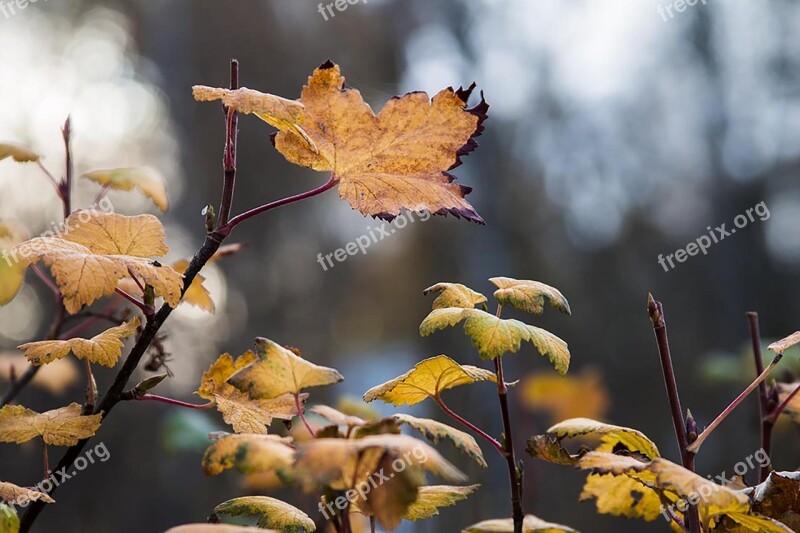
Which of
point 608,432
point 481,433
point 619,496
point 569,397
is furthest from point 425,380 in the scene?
point 569,397

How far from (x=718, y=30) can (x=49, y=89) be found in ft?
24.1

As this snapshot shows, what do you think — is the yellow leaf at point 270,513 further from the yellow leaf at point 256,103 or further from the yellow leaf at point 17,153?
Result: the yellow leaf at point 17,153

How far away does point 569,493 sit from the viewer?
7688mm

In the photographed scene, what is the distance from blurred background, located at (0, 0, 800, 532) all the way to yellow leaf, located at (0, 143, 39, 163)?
119 inches

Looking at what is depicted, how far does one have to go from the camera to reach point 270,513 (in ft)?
1.86

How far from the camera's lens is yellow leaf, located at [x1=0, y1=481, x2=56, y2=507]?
548 millimetres

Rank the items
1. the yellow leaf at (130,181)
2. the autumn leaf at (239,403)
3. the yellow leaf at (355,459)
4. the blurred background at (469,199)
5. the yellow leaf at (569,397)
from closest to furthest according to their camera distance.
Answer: the yellow leaf at (355,459) → the autumn leaf at (239,403) → the yellow leaf at (130,181) → the yellow leaf at (569,397) → the blurred background at (469,199)

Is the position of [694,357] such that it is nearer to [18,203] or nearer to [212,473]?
[18,203]

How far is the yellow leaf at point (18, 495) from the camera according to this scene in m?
0.55

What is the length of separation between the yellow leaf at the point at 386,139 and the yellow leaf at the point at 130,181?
0.40 meters

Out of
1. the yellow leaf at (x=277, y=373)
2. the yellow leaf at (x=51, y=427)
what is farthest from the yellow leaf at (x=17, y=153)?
the yellow leaf at (x=277, y=373)

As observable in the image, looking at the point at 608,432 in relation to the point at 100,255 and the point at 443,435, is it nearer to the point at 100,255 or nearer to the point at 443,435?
the point at 443,435

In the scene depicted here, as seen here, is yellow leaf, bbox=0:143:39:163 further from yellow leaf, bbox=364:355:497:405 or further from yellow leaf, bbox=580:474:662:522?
yellow leaf, bbox=580:474:662:522

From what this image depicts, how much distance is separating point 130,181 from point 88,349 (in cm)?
43
